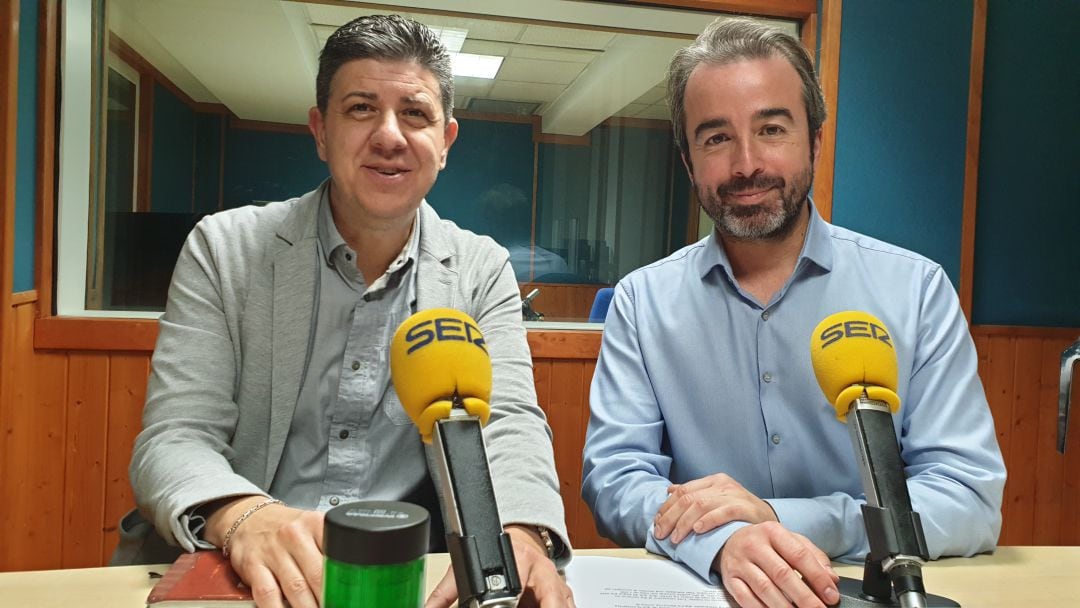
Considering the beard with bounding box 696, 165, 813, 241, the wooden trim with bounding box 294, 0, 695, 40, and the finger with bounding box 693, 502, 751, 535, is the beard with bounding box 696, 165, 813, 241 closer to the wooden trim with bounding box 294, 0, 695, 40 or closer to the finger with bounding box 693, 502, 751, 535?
the finger with bounding box 693, 502, 751, 535

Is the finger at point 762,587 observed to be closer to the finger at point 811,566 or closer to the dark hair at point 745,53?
the finger at point 811,566

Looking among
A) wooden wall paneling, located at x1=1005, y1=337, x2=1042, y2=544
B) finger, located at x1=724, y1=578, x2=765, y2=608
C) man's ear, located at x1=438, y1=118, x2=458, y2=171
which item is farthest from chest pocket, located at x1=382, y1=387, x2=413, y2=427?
wooden wall paneling, located at x1=1005, y1=337, x2=1042, y2=544

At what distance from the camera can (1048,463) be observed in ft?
9.42

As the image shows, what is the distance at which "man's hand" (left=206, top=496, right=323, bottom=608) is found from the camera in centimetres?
81

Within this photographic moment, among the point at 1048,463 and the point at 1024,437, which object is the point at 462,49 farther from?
the point at 1048,463

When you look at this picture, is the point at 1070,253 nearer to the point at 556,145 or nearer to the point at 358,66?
the point at 556,145

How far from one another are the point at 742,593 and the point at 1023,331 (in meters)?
2.39

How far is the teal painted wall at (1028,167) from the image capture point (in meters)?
2.79

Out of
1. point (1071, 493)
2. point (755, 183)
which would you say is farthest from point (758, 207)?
point (1071, 493)

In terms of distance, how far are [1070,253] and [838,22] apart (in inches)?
44.6

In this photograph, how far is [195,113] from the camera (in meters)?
2.83

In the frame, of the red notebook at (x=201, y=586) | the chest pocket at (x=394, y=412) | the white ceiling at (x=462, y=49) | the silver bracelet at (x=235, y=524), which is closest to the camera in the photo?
the red notebook at (x=201, y=586)

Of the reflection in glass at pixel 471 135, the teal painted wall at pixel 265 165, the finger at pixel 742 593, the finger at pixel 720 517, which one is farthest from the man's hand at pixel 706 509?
the teal painted wall at pixel 265 165

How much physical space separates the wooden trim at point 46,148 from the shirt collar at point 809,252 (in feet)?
6.45
